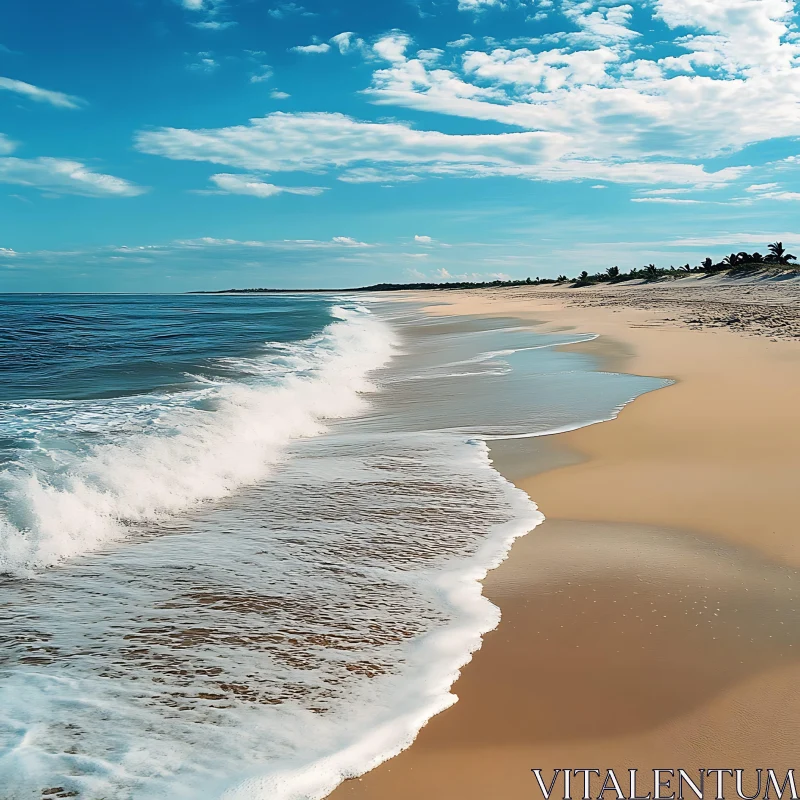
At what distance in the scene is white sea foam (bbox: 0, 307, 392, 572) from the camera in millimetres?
4594

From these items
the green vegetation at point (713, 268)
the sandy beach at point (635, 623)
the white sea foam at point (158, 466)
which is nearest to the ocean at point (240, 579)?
the white sea foam at point (158, 466)

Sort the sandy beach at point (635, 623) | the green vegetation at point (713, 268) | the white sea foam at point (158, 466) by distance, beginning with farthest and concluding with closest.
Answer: the green vegetation at point (713, 268), the white sea foam at point (158, 466), the sandy beach at point (635, 623)

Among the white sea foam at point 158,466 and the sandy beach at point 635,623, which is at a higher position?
the white sea foam at point 158,466

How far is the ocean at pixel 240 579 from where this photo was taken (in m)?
2.51

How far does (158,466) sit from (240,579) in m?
2.41

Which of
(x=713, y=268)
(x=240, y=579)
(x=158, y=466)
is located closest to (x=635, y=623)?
(x=240, y=579)

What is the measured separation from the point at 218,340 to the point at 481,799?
20721 mm

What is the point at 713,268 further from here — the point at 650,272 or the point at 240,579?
the point at 240,579

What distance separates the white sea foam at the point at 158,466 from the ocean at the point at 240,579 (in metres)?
0.02

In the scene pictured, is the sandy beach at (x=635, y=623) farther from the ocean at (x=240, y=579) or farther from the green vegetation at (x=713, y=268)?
the green vegetation at (x=713, y=268)

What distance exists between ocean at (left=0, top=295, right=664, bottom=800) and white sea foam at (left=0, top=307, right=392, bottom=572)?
0.02m

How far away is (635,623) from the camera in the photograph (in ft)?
11.0

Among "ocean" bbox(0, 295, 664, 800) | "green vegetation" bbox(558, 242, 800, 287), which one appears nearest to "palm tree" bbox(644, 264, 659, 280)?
"green vegetation" bbox(558, 242, 800, 287)

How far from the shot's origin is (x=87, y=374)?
528 inches
